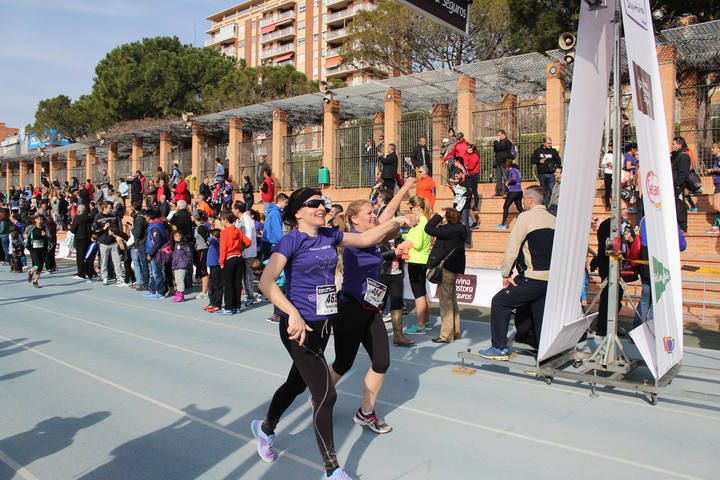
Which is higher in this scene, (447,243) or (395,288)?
(447,243)

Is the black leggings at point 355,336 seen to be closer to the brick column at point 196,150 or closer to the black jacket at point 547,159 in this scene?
the black jacket at point 547,159

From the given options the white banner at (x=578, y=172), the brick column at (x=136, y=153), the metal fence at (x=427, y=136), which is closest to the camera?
the white banner at (x=578, y=172)

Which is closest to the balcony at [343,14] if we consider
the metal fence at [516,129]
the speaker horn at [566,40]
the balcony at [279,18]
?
the balcony at [279,18]

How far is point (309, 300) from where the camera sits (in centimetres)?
406

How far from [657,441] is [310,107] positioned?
23107 millimetres

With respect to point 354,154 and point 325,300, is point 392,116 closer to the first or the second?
point 354,154

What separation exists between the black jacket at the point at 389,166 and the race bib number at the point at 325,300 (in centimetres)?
1247

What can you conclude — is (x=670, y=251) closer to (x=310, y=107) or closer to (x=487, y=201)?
(x=487, y=201)

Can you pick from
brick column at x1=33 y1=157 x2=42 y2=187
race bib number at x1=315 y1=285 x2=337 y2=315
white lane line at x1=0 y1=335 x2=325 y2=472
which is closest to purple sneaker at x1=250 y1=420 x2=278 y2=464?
white lane line at x1=0 y1=335 x2=325 y2=472

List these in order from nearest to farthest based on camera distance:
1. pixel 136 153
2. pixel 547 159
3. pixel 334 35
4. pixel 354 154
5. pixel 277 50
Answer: pixel 547 159, pixel 354 154, pixel 136 153, pixel 334 35, pixel 277 50

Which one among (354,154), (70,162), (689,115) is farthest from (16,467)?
(70,162)

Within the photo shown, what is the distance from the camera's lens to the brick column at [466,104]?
1952 centimetres

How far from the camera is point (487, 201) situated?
17.2 meters

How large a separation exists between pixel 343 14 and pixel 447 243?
234 ft
